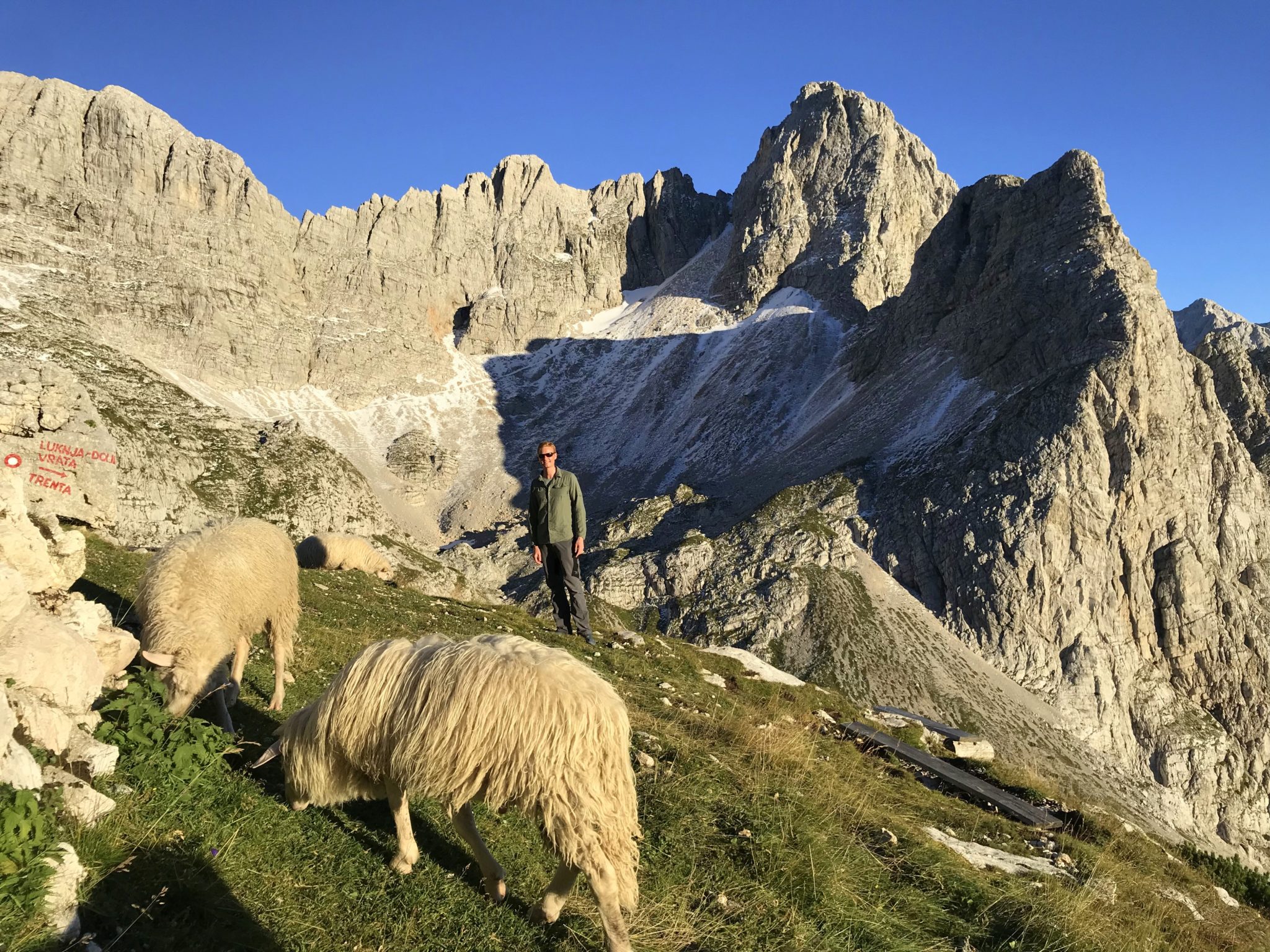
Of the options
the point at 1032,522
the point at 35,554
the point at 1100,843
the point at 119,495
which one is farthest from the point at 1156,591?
the point at 119,495

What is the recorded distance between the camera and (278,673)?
9.12 m

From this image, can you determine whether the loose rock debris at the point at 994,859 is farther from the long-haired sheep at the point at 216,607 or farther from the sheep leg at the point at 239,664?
the sheep leg at the point at 239,664

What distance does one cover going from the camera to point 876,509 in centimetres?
7725

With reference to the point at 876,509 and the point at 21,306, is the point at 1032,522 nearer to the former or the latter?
the point at 876,509

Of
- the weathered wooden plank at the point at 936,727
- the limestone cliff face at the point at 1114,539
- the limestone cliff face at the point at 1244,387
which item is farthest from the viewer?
the limestone cliff face at the point at 1244,387

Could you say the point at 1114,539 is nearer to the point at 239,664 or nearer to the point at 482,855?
the point at 482,855

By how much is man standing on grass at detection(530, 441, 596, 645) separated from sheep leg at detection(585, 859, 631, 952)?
29.5 feet

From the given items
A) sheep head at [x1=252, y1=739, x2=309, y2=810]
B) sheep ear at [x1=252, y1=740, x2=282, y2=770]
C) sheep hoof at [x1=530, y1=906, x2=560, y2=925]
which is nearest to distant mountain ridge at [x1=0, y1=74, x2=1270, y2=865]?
sheep ear at [x1=252, y1=740, x2=282, y2=770]

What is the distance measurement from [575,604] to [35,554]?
1054 centimetres

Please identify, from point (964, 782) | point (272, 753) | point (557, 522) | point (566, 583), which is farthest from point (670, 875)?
point (566, 583)

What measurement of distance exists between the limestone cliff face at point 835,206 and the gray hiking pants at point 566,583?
12316cm

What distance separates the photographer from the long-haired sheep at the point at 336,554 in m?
29.5

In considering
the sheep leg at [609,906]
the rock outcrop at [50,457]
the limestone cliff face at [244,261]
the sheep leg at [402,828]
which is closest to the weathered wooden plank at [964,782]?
the sheep leg at [609,906]

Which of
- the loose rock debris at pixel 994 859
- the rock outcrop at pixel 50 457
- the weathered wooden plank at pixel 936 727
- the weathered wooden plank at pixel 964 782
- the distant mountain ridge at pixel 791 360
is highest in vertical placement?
the distant mountain ridge at pixel 791 360
